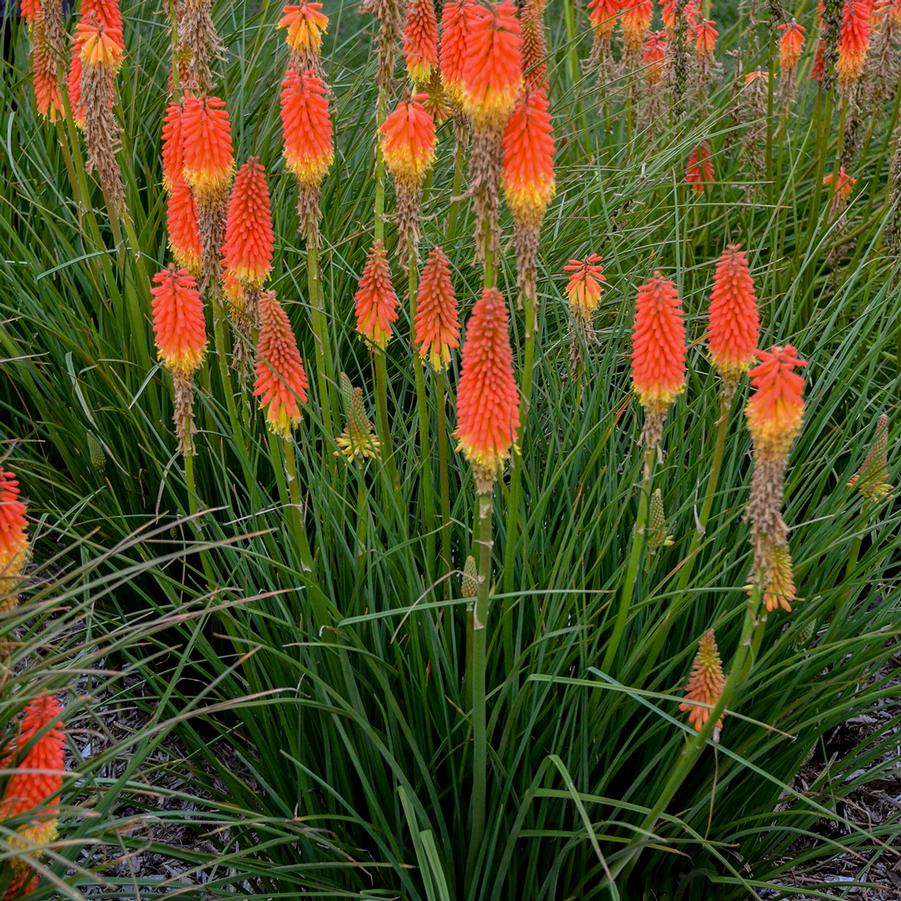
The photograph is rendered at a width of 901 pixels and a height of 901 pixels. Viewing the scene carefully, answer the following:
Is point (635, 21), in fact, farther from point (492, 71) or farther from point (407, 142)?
point (492, 71)

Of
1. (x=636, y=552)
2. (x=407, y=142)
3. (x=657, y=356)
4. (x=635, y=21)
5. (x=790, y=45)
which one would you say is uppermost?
(x=407, y=142)

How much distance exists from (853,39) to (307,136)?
96.4 inches

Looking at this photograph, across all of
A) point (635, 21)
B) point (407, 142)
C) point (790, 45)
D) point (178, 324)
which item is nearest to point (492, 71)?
point (407, 142)

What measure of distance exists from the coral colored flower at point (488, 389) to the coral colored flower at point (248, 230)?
2.20ft

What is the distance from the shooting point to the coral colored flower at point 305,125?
2666mm

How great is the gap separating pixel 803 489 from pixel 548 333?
1222 millimetres

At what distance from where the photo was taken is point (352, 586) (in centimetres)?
312

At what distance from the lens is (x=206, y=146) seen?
2.68 m

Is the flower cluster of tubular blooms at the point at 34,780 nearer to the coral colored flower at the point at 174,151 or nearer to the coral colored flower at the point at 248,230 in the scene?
the coral colored flower at the point at 248,230

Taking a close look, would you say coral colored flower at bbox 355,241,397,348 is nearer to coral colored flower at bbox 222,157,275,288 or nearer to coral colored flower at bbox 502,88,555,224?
coral colored flower at bbox 222,157,275,288

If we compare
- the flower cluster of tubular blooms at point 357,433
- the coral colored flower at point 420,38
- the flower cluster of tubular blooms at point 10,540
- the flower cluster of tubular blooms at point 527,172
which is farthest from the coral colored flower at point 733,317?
the flower cluster of tubular blooms at point 10,540

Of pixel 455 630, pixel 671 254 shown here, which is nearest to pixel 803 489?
pixel 455 630

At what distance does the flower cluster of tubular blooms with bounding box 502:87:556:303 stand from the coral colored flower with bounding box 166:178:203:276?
3.11 feet

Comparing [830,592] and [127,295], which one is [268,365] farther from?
[830,592]
